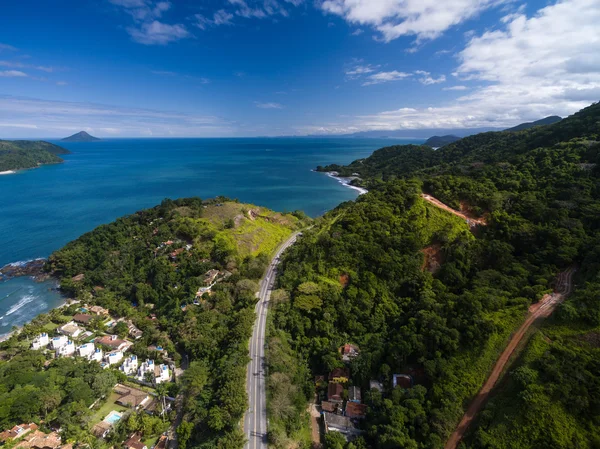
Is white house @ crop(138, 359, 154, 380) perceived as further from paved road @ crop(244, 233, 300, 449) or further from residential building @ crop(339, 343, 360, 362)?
residential building @ crop(339, 343, 360, 362)

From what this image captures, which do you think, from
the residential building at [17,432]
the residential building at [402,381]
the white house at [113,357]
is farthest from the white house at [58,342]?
the residential building at [402,381]

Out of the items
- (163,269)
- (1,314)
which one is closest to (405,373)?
(163,269)

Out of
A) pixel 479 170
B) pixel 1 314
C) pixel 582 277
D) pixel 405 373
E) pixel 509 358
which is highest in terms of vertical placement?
pixel 479 170

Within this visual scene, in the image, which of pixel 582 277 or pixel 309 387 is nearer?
pixel 309 387

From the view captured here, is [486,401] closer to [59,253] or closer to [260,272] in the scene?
[260,272]

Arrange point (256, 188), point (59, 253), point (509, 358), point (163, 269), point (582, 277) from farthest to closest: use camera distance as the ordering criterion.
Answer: point (256, 188) → point (59, 253) → point (163, 269) → point (582, 277) → point (509, 358)

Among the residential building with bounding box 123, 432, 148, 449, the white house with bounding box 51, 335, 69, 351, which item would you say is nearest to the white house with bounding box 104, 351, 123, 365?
the white house with bounding box 51, 335, 69, 351

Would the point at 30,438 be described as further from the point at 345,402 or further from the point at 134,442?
the point at 345,402
